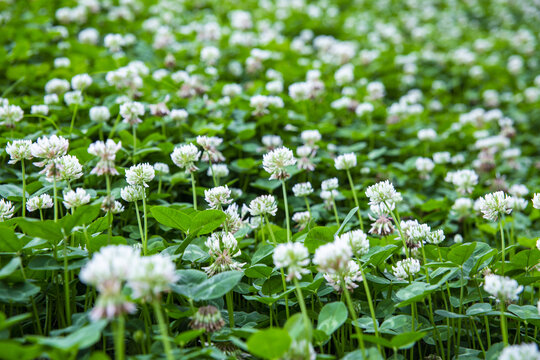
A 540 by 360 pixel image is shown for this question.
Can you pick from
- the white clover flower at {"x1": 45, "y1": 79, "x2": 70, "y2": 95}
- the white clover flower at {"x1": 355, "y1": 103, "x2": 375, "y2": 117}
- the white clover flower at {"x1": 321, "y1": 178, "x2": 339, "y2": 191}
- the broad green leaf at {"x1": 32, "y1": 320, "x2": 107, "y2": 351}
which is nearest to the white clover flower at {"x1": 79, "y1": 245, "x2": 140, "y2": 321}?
the broad green leaf at {"x1": 32, "y1": 320, "x2": 107, "y2": 351}

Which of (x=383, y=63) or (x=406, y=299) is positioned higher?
(x=383, y=63)

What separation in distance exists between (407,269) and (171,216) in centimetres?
90

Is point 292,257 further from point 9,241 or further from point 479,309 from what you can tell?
point 9,241

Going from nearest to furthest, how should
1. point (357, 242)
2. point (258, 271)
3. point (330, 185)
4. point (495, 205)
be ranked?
point (357, 242), point (258, 271), point (495, 205), point (330, 185)

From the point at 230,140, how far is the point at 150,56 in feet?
6.03

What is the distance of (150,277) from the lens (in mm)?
1047

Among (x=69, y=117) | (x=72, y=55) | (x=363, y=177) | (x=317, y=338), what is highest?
(x=72, y=55)

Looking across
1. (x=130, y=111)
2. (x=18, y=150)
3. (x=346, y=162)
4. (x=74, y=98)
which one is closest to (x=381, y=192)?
(x=346, y=162)

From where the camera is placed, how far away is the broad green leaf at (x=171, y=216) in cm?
167

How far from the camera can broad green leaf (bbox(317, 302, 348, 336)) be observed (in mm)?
1424

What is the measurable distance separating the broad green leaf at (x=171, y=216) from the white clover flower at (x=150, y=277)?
593 millimetres

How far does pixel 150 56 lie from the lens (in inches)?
169

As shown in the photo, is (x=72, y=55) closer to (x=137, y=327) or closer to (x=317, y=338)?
(x=137, y=327)

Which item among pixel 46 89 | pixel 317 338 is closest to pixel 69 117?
pixel 46 89
